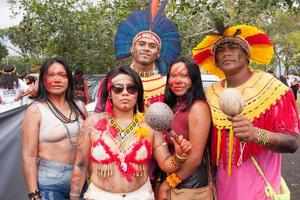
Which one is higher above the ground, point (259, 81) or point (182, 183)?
point (259, 81)

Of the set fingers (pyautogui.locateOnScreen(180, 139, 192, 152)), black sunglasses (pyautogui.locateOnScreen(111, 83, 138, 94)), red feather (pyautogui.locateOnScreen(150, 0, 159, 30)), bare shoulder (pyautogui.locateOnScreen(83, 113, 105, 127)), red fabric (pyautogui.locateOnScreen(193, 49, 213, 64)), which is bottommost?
fingers (pyautogui.locateOnScreen(180, 139, 192, 152))

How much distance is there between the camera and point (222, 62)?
10.5ft

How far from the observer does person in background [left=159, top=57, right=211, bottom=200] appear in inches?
118

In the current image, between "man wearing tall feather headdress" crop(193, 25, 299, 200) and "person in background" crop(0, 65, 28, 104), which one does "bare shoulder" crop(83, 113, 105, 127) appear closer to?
"man wearing tall feather headdress" crop(193, 25, 299, 200)

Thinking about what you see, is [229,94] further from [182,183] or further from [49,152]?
[49,152]

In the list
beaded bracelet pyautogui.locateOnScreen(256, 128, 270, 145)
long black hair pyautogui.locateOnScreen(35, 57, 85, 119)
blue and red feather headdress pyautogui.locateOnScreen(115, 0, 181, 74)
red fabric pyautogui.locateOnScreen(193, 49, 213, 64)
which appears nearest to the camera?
beaded bracelet pyautogui.locateOnScreen(256, 128, 270, 145)

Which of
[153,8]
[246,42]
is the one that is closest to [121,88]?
[246,42]

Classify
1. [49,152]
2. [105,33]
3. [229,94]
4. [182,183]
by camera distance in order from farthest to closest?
[105,33], [49,152], [182,183], [229,94]

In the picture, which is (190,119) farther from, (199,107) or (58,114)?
(58,114)

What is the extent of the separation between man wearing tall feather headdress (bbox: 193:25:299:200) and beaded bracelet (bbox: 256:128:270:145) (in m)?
0.09

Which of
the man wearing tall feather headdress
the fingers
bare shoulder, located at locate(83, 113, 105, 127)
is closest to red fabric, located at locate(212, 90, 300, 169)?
Answer: the man wearing tall feather headdress

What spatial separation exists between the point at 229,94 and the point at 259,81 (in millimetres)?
878

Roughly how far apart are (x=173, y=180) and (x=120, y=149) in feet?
1.44

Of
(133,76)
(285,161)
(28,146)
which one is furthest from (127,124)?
(285,161)
